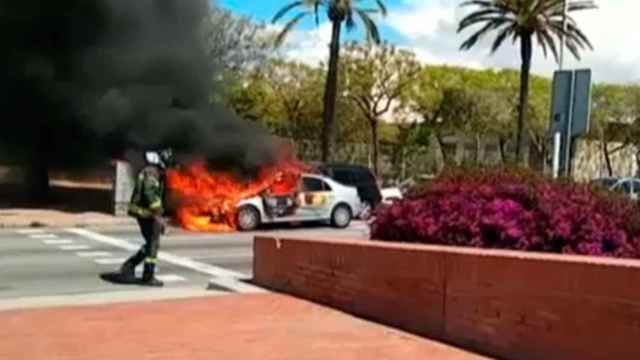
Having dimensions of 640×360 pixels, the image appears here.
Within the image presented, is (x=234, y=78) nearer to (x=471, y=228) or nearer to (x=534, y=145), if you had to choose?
(x=534, y=145)

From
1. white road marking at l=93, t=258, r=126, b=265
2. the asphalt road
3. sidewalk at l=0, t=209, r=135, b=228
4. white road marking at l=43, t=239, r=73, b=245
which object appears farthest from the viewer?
sidewalk at l=0, t=209, r=135, b=228

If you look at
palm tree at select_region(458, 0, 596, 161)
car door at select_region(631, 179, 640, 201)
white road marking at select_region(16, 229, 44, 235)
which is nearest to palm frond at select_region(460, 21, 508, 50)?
palm tree at select_region(458, 0, 596, 161)

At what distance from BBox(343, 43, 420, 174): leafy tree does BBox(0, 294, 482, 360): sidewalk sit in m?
49.0

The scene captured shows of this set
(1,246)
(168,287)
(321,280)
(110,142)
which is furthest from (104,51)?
(321,280)

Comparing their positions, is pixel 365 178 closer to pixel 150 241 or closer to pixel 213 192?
pixel 213 192

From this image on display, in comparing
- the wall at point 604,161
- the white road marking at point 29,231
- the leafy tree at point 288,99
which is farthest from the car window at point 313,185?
the wall at point 604,161

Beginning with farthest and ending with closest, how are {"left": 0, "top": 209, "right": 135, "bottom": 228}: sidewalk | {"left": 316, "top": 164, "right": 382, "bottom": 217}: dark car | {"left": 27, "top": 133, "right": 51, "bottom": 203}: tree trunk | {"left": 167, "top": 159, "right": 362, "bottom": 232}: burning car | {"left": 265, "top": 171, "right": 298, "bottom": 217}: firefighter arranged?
{"left": 27, "top": 133, "right": 51, "bottom": 203}: tree trunk
{"left": 316, "top": 164, "right": 382, "bottom": 217}: dark car
{"left": 0, "top": 209, "right": 135, "bottom": 228}: sidewalk
{"left": 265, "top": 171, "right": 298, "bottom": 217}: firefighter
{"left": 167, "top": 159, "right": 362, "bottom": 232}: burning car

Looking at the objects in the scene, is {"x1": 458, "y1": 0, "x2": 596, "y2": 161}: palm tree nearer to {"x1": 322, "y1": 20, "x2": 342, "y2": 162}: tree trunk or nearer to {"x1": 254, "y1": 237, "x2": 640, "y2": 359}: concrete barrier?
{"x1": 322, "y1": 20, "x2": 342, "y2": 162}: tree trunk

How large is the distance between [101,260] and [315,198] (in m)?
9.91

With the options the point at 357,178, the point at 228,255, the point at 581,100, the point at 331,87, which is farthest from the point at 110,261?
the point at 331,87

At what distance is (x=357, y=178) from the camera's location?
30.3 m

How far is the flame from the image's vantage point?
1027 inches

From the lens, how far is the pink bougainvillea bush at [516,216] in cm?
877

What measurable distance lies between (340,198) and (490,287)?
19.2 m
